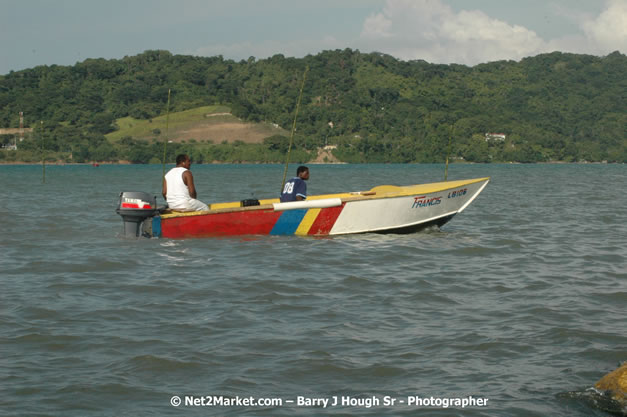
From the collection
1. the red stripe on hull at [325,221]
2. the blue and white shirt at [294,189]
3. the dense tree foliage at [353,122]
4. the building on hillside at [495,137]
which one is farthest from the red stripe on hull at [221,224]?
the building on hillside at [495,137]

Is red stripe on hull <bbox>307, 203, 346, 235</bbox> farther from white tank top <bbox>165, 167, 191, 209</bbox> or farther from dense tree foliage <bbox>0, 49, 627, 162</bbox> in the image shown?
dense tree foliage <bbox>0, 49, 627, 162</bbox>

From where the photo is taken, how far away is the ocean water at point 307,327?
5371 millimetres

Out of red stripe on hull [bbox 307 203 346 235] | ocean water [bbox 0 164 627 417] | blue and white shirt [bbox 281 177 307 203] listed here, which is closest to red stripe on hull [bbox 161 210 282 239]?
ocean water [bbox 0 164 627 417]

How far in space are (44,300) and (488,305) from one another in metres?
5.11

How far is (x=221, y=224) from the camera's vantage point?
44.7 ft

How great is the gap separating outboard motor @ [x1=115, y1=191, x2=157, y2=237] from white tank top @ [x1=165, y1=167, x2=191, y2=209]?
36cm

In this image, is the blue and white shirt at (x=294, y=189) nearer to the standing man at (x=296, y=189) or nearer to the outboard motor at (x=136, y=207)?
the standing man at (x=296, y=189)

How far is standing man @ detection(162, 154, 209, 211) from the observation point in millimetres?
13461

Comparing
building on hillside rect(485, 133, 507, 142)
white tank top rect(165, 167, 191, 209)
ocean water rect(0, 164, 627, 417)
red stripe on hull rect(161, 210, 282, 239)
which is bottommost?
ocean water rect(0, 164, 627, 417)

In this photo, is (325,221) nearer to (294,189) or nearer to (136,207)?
(294,189)

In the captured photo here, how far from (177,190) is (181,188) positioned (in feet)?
0.28

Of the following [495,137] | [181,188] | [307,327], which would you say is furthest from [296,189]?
[495,137]

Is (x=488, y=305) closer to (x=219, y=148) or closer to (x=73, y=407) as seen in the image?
(x=73, y=407)

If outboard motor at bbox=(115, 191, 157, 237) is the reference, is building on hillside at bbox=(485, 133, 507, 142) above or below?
above
